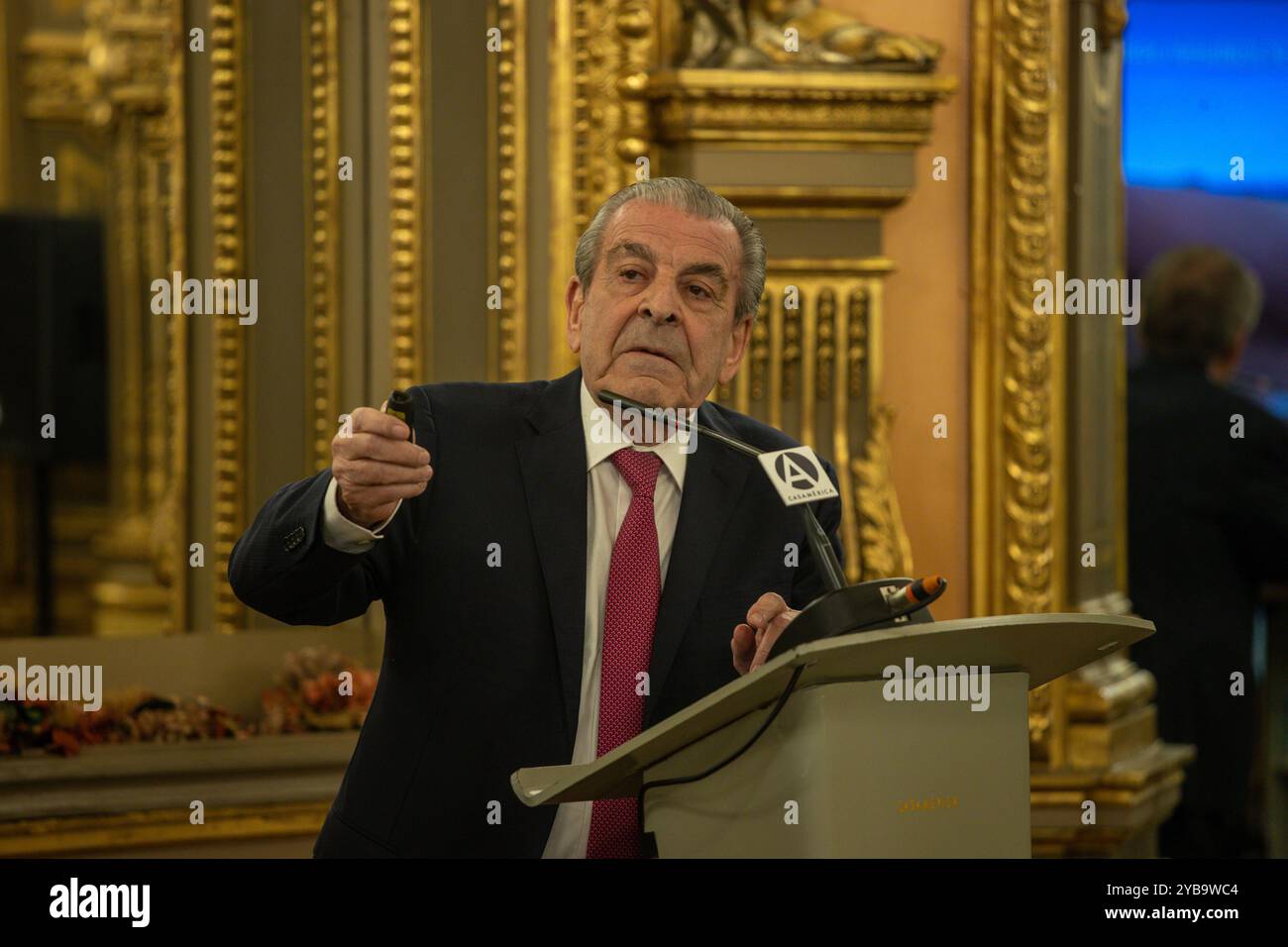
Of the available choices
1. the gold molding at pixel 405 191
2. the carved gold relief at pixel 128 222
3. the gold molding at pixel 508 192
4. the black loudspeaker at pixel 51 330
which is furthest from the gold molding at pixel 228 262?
the black loudspeaker at pixel 51 330

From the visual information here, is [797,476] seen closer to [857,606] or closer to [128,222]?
[857,606]

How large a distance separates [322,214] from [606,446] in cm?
125

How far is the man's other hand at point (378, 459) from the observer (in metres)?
1.50

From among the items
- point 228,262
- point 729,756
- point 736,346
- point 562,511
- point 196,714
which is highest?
point 228,262

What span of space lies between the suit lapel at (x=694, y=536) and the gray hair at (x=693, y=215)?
17 centimetres

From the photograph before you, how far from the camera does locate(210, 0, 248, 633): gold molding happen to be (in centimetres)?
293

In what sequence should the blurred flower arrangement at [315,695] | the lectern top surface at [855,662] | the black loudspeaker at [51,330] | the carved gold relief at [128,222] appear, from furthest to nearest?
the black loudspeaker at [51,330], the carved gold relief at [128,222], the blurred flower arrangement at [315,695], the lectern top surface at [855,662]

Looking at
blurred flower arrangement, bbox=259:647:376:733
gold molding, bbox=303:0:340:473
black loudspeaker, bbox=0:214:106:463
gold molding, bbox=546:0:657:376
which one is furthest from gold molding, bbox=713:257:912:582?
black loudspeaker, bbox=0:214:106:463

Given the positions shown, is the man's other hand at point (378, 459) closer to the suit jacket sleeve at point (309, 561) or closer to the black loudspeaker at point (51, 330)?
the suit jacket sleeve at point (309, 561)

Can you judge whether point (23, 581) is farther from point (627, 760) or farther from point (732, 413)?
point (627, 760)

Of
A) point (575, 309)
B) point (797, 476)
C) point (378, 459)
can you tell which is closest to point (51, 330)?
point (575, 309)

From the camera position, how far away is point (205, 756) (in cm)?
278

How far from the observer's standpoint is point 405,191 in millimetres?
2912
